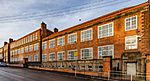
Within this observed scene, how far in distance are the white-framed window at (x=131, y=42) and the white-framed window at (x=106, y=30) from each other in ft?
→ 12.3

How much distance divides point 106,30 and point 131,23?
5.66 meters

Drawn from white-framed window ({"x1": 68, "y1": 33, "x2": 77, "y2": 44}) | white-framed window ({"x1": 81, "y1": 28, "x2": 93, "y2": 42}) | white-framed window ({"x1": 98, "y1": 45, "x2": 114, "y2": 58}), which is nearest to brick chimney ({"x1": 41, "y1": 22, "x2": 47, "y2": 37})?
white-framed window ({"x1": 68, "y1": 33, "x2": 77, "y2": 44})

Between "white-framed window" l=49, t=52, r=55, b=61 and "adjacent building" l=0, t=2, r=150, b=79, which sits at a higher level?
"adjacent building" l=0, t=2, r=150, b=79

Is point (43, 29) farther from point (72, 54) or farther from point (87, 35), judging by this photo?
point (87, 35)

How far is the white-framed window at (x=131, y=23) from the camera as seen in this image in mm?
30922

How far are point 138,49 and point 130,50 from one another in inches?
58.7

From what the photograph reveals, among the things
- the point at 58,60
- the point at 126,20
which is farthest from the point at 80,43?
the point at 126,20

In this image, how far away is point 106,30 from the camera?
119ft

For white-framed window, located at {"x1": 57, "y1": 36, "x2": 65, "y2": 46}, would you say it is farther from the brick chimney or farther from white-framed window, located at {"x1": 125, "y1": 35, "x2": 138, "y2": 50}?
white-framed window, located at {"x1": 125, "y1": 35, "x2": 138, "y2": 50}

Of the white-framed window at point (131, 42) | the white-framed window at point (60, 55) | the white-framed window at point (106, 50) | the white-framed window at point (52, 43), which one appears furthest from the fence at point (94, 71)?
the white-framed window at point (52, 43)

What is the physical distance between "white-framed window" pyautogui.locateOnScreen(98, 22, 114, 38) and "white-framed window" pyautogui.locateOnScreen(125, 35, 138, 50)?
3745 millimetres

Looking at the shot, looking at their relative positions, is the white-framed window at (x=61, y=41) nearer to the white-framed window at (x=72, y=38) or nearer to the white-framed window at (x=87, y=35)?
the white-framed window at (x=72, y=38)

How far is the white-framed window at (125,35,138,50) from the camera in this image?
3044 cm

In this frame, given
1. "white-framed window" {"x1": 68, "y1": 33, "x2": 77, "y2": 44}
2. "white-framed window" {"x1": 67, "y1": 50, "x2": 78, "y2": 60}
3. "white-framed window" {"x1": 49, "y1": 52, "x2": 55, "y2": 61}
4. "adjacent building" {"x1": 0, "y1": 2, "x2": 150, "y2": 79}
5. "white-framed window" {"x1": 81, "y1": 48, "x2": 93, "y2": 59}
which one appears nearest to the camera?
"adjacent building" {"x1": 0, "y1": 2, "x2": 150, "y2": 79}
